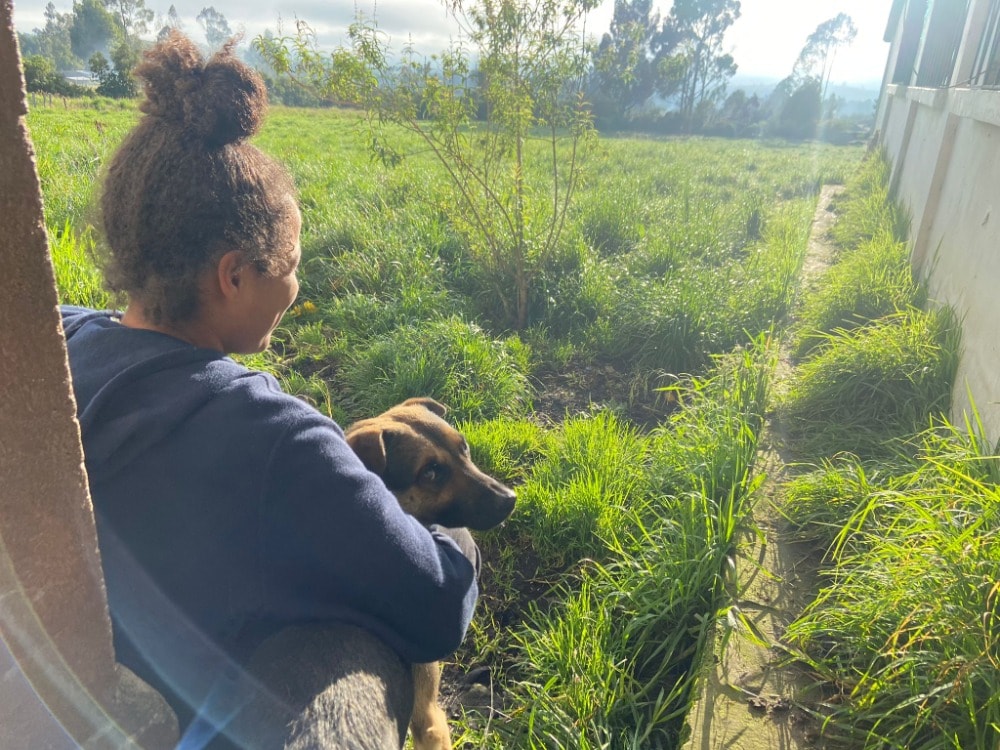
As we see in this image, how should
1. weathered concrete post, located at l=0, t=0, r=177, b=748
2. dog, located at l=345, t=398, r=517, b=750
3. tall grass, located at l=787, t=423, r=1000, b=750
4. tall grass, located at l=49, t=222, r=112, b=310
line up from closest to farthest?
weathered concrete post, located at l=0, t=0, r=177, b=748 < tall grass, located at l=787, t=423, r=1000, b=750 < dog, located at l=345, t=398, r=517, b=750 < tall grass, located at l=49, t=222, r=112, b=310

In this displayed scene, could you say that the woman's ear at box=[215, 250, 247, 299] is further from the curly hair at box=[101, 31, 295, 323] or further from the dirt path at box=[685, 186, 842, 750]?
the dirt path at box=[685, 186, 842, 750]

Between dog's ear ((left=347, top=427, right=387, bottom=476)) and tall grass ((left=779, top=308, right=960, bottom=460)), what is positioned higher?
dog's ear ((left=347, top=427, right=387, bottom=476))

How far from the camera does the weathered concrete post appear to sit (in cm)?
102

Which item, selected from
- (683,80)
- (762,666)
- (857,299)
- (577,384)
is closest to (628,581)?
(762,666)

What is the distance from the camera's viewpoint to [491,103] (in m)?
5.42

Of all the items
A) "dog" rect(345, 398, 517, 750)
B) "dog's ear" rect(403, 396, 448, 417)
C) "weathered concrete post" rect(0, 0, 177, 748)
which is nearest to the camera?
"weathered concrete post" rect(0, 0, 177, 748)

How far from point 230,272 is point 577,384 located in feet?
12.0

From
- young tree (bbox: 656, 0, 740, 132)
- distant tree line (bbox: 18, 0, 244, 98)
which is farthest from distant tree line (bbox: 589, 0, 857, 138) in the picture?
distant tree line (bbox: 18, 0, 244, 98)

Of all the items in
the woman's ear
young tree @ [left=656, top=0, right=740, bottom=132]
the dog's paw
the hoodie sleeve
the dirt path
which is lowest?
the dog's paw

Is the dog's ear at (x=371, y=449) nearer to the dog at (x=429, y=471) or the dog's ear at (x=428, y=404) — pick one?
the dog at (x=429, y=471)

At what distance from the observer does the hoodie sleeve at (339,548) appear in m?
1.32

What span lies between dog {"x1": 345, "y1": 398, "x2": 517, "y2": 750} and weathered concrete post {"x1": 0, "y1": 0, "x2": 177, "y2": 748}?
3.11 ft

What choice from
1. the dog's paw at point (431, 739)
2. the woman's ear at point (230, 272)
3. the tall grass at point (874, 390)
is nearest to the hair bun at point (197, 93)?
the woman's ear at point (230, 272)

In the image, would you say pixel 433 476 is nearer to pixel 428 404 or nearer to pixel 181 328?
pixel 428 404
